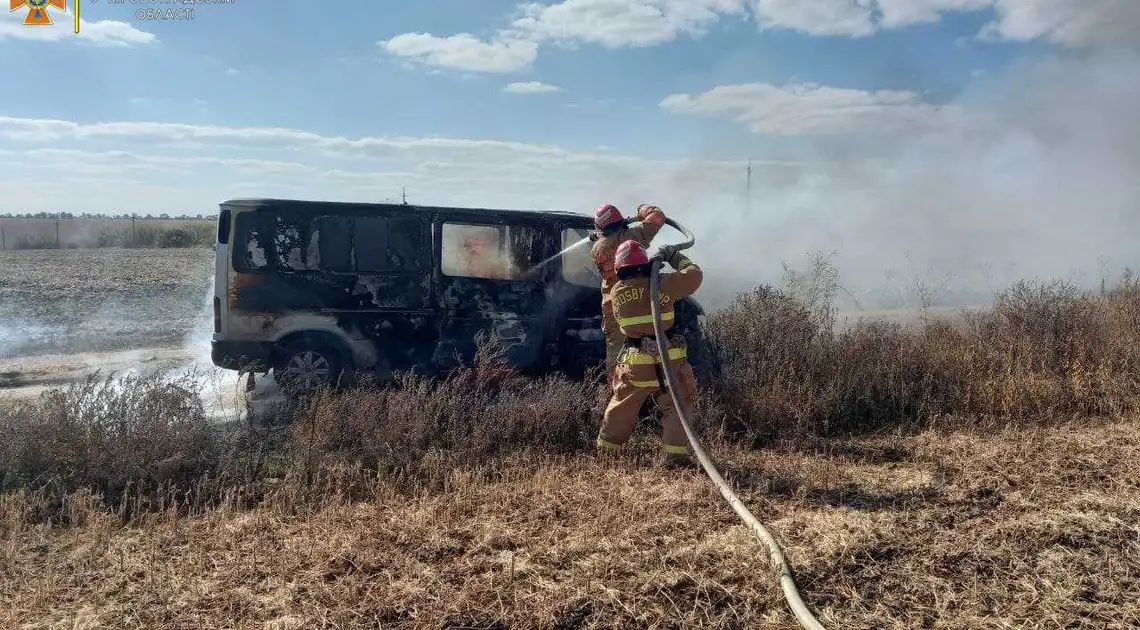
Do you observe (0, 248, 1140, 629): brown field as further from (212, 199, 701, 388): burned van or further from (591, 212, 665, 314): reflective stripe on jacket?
(591, 212, 665, 314): reflective stripe on jacket

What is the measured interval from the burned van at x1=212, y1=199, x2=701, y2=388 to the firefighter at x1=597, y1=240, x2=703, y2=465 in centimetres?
147

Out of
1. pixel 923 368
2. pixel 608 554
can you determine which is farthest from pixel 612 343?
pixel 923 368

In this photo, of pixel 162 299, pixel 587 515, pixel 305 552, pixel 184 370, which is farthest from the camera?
pixel 162 299

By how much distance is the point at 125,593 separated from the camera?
3.25 metres

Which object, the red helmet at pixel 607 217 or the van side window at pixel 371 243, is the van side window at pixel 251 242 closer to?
the van side window at pixel 371 243

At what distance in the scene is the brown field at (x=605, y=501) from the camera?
3.16 meters

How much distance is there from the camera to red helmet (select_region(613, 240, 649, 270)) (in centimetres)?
484

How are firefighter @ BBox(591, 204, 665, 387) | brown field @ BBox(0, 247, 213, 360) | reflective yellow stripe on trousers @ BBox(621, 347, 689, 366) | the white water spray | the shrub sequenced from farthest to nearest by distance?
brown field @ BBox(0, 247, 213, 360) → the white water spray → firefighter @ BBox(591, 204, 665, 387) → reflective yellow stripe on trousers @ BBox(621, 347, 689, 366) → the shrub

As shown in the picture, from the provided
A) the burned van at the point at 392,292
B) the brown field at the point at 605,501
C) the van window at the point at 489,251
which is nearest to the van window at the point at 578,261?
the burned van at the point at 392,292

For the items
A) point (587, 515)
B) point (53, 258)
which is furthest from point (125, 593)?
point (53, 258)

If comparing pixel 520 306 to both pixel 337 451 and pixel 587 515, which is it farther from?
pixel 587 515

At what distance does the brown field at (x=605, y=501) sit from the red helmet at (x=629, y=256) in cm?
113

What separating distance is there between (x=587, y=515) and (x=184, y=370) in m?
6.11

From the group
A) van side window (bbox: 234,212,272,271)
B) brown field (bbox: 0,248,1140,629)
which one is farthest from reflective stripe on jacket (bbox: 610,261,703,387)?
van side window (bbox: 234,212,272,271)
